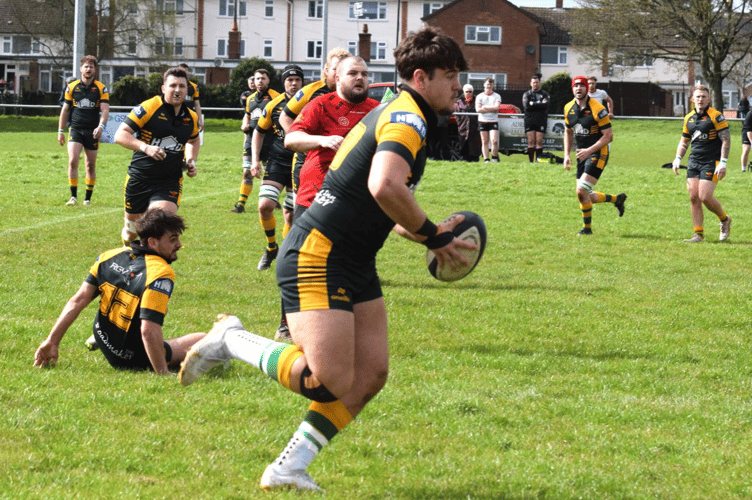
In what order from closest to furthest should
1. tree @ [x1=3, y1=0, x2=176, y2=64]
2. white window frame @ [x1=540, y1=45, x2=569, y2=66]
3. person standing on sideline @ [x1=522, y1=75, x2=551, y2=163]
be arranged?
1. person standing on sideline @ [x1=522, y1=75, x2=551, y2=163]
2. tree @ [x1=3, y1=0, x2=176, y2=64]
3. white window frame @ [x1=540, y1=45, x2=569, y2=66]

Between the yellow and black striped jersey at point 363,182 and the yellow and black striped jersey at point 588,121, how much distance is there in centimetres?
1189

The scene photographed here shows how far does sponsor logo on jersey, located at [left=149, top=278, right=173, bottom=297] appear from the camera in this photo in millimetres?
6281

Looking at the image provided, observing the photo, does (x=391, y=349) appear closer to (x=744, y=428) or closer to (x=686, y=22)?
(x=744, y=428)

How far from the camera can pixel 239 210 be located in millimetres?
17297

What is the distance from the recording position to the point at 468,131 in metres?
27.2

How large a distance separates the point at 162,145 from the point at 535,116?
55.7 feet

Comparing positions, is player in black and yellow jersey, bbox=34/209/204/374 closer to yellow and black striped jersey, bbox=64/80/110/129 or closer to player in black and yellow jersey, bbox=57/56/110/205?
player in black and yellow jersey, bbox=57/56/110/205

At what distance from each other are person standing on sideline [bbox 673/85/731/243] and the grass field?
100 cm

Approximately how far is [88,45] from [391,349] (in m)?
67.5

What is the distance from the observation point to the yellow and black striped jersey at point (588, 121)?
51.6 ft

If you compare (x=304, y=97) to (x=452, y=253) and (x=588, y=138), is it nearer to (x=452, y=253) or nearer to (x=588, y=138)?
(x=452, y=253)

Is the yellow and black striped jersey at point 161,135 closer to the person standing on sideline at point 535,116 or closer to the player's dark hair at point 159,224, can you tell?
the player's dark hair at point 159,224

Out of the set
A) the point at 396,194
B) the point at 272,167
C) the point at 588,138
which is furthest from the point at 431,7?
the point at 396,194

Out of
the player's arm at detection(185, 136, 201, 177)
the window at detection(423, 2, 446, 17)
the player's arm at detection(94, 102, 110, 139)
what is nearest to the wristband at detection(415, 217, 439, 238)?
the player's arm at detection(185, 136, 201, 177)
